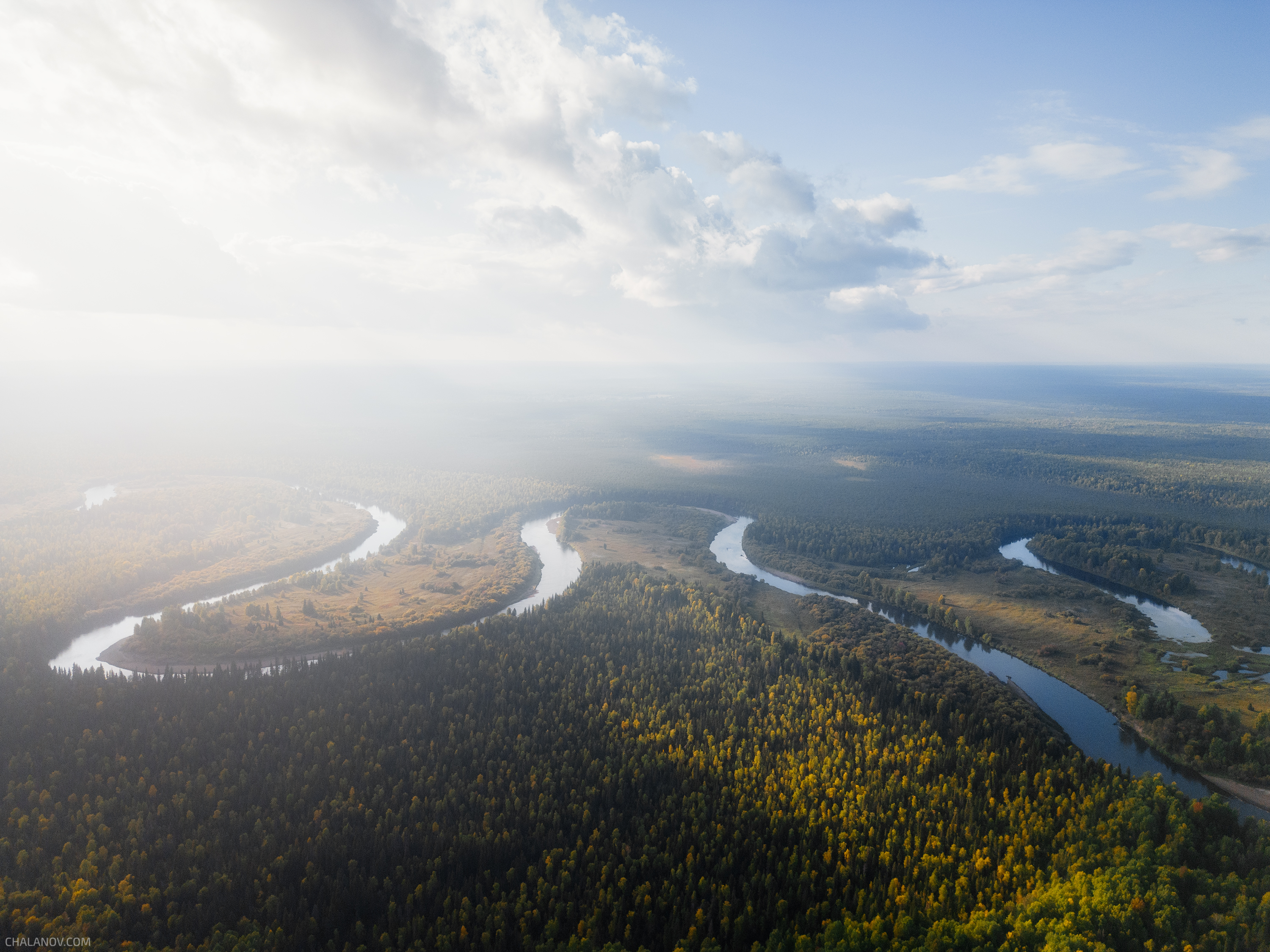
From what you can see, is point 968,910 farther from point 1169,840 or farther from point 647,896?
point 647,896

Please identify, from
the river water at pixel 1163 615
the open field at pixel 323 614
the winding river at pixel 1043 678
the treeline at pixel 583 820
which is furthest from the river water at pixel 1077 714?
the open field at pixel 323 614

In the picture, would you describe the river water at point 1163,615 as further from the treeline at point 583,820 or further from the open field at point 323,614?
the open field at point 323,614

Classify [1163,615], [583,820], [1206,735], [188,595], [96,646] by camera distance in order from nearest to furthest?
[583,820]
[1206,735]
[96,646]
[1163,615]
[188,595]

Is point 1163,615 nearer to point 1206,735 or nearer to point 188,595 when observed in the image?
point 1206,735

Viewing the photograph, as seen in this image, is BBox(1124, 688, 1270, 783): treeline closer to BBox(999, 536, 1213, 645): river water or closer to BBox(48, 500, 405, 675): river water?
BBox(999, 536, 1213, 645): river water

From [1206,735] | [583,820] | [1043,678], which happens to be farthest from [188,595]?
[1206,735]
